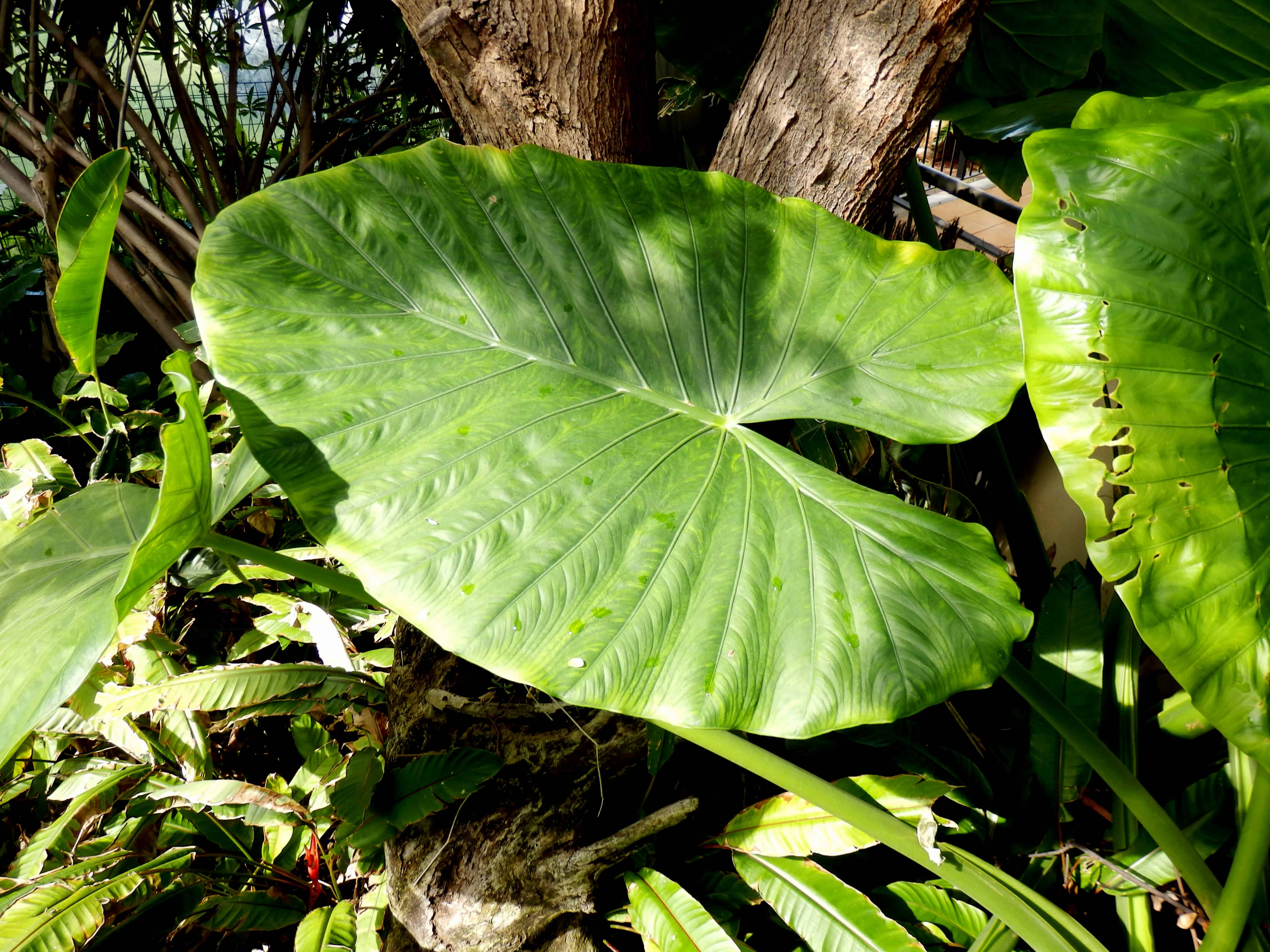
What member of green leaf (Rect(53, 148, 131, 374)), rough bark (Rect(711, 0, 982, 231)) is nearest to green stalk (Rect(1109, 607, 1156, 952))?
rough bark (Rect(711, 0, 982, 231))

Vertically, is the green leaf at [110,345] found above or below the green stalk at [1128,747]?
above

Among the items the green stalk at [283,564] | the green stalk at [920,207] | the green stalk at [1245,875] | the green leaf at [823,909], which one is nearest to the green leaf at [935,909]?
the green leaf at [823,909]

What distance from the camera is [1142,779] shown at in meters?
1.43

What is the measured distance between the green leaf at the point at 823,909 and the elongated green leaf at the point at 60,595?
102 cm

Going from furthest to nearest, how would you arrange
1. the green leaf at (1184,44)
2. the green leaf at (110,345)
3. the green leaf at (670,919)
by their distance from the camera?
the green leaf at (110,345) < the green leaf at (1184,44) < the green leaf at (670,919)

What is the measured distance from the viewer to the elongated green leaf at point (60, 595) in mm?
615

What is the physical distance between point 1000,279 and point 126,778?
173 cm

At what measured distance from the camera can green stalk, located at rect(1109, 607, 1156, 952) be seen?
121 cm

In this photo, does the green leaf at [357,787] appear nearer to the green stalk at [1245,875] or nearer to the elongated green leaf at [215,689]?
the elongated green leaf at [215,689]

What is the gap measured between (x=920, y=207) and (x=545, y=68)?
2.66 ft

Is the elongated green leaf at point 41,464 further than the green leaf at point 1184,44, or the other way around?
the elongated green leaf at point 41,464

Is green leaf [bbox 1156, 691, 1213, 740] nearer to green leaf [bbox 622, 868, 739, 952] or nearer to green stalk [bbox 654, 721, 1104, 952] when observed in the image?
green stalk [bbox 654, 721, 1104, 952]

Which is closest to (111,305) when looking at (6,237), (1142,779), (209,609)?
(6,237)

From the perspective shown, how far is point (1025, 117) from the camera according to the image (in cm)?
149
